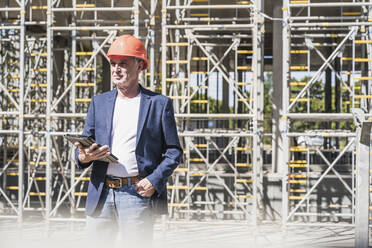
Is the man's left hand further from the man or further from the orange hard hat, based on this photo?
the orange hard hat

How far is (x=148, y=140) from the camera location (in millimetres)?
3957

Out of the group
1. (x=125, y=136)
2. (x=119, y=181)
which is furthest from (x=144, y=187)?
(x=125, y=136)

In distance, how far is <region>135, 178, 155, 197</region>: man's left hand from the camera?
3.80 metres

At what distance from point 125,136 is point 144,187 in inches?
17.4

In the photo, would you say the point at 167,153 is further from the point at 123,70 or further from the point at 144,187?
the point at 123,70

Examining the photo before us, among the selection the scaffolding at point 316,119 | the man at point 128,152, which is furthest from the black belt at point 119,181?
the scaffolding at point 316,119

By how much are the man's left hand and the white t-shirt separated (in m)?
0.12

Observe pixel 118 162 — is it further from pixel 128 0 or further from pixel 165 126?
pixel 128 0

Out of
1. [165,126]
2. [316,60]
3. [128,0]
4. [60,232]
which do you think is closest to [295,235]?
[60,232]

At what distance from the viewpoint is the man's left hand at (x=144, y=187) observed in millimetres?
3801

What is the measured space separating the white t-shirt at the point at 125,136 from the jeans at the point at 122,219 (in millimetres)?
146

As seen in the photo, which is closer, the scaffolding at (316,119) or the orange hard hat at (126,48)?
the orange hard hat at (126,48)

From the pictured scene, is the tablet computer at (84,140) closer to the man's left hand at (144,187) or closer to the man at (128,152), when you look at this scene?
the man at (128,152)

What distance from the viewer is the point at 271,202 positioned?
12.1m
